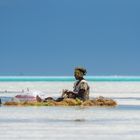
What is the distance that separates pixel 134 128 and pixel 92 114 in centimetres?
493

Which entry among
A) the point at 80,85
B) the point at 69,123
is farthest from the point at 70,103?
the point at 69,123

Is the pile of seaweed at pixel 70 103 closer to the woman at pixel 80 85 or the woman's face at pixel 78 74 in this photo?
the woman at pixel 80 85

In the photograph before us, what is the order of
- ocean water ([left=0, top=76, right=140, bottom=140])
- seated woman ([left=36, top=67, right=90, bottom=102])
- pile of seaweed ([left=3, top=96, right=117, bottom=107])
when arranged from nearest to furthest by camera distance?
ocean water ([left=0, top=76, right=140, bottom=140]) < seated woman ([left=36, top=67, right=90, bottom=102]) < pile of seaweed ([left=3, top=96, right=117, bottom=107])

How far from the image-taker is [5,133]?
16.5 meters

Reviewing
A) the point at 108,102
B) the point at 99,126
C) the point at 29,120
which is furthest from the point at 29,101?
the point at 99,126

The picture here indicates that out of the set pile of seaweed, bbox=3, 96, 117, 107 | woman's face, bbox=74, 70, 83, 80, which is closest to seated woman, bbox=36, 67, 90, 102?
woman's face, bbox=74, 70, 83, 80

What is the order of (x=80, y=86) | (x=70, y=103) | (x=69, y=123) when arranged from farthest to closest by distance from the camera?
1. (x=70, y=103)
2. (x=80, y=86)
3. (x=69, y=123)

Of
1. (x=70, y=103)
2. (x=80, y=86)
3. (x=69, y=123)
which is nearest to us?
(x=69, y=123)

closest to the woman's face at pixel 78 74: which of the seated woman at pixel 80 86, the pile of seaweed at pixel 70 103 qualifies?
the seated woman at pixel 80 86

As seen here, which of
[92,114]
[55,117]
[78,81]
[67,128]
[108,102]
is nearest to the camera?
[67,128]

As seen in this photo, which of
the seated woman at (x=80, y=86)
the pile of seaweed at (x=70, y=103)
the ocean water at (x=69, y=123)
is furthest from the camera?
the pile of seaweed at (x=70, y=103)

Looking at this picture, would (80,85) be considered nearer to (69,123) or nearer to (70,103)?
(70,103)

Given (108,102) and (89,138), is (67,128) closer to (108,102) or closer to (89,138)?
(89,138)

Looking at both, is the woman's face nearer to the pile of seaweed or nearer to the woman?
the woman
